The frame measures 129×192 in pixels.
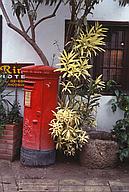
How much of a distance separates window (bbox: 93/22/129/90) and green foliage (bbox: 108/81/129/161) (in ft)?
0.70

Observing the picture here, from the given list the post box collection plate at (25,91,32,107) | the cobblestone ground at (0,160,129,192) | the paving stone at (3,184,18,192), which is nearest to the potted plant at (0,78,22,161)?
the cobblestone ground at (0,160,129,192)

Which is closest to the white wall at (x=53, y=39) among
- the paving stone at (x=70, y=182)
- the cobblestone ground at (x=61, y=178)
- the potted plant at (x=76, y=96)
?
the potted plant at (x=76, y=96)

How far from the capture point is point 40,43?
23.3 feet

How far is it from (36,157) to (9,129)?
69cm

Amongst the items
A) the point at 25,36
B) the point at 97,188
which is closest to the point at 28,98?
the point at 25,36

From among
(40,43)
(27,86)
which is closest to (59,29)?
(40,43)

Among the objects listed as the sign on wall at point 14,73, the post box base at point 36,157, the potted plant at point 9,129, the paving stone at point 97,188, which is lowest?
the paving stone at point 97,188

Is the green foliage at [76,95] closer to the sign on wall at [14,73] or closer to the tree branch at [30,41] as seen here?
the tree branch at [30,41]

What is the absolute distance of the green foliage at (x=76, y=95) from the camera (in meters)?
6.23

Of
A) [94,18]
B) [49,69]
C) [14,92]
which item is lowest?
[14,92]

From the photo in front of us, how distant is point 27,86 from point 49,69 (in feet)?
1.59

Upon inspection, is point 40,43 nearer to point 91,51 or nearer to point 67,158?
point 91,51

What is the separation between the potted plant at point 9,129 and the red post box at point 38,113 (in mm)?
265

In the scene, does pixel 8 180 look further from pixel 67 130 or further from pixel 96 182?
pixel 96 182
